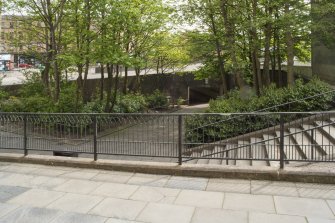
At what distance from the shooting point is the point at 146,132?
285 inches

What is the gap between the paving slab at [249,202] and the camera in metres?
4.64

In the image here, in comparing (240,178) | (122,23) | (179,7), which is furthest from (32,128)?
(179,7)

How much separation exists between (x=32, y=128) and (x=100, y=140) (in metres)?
1.90

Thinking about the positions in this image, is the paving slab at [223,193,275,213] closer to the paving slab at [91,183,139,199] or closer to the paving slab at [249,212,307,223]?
the paving slab at [249,212,307,223]

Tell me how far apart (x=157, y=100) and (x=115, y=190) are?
54.3 ft

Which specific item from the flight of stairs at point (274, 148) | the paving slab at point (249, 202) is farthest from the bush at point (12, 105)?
the paving slab at point (249, 202)

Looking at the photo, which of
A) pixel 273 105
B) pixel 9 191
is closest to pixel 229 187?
pixel 9 191

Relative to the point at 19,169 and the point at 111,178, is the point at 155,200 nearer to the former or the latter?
the point at 111,178

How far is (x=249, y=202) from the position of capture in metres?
4.85

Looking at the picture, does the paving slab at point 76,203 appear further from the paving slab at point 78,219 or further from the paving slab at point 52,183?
the paving slab at point 52,183

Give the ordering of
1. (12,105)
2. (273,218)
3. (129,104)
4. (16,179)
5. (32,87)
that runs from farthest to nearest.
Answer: (129,104)
(32,87)
(12,105)
(16,179)
(273,218)

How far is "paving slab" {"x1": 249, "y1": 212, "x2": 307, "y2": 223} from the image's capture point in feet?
13.8

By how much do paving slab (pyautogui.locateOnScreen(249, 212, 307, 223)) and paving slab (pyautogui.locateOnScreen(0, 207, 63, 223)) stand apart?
2650 millimetres

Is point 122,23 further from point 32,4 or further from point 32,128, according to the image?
point 32,128
